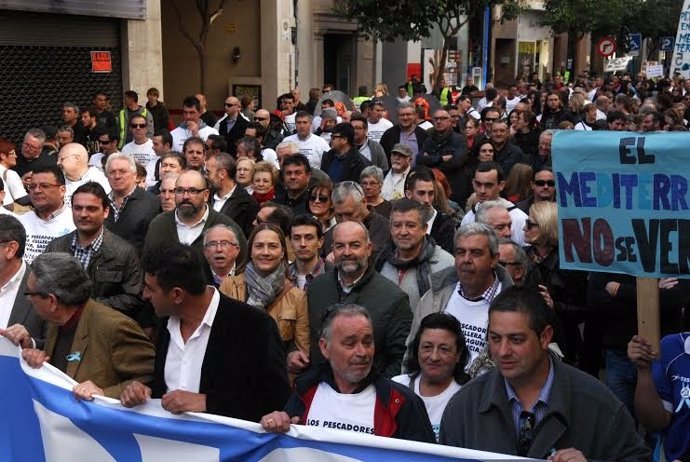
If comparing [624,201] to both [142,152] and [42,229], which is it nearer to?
[42,229]

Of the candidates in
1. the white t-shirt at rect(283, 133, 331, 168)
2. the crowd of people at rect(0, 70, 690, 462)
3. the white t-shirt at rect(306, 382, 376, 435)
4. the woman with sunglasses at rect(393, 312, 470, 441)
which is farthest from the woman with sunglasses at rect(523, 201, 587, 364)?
the white t-shirt at rect(283, 133, 331, 168)

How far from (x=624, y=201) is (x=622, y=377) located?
190cm

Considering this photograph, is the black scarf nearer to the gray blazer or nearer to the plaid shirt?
the plaid shirt

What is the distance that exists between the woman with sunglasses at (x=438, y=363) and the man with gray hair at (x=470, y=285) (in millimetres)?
463

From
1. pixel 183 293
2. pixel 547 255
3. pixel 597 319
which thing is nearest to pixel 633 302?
pixel 597 319

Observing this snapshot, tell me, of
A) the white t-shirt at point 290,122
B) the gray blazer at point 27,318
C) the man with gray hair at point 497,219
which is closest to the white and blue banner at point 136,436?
the gray blazer at point 27,318

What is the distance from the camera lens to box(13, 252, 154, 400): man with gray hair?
15.3 feet

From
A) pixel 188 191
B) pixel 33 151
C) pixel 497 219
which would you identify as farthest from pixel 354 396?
pixel 33 151

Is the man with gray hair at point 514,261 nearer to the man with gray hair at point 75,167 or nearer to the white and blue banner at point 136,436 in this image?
the white and blue banner at point 136,436

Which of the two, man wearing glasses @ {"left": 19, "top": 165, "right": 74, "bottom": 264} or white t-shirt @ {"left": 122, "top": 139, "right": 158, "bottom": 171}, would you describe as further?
white t-shirt @ {"left": 122, "top": 139, "right": 158, "bottom": 171}

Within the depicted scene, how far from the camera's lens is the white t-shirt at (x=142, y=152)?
11.6 meters

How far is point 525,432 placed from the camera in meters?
3.76

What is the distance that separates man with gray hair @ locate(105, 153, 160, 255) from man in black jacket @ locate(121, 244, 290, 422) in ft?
10.0

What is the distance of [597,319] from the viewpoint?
607 cm
